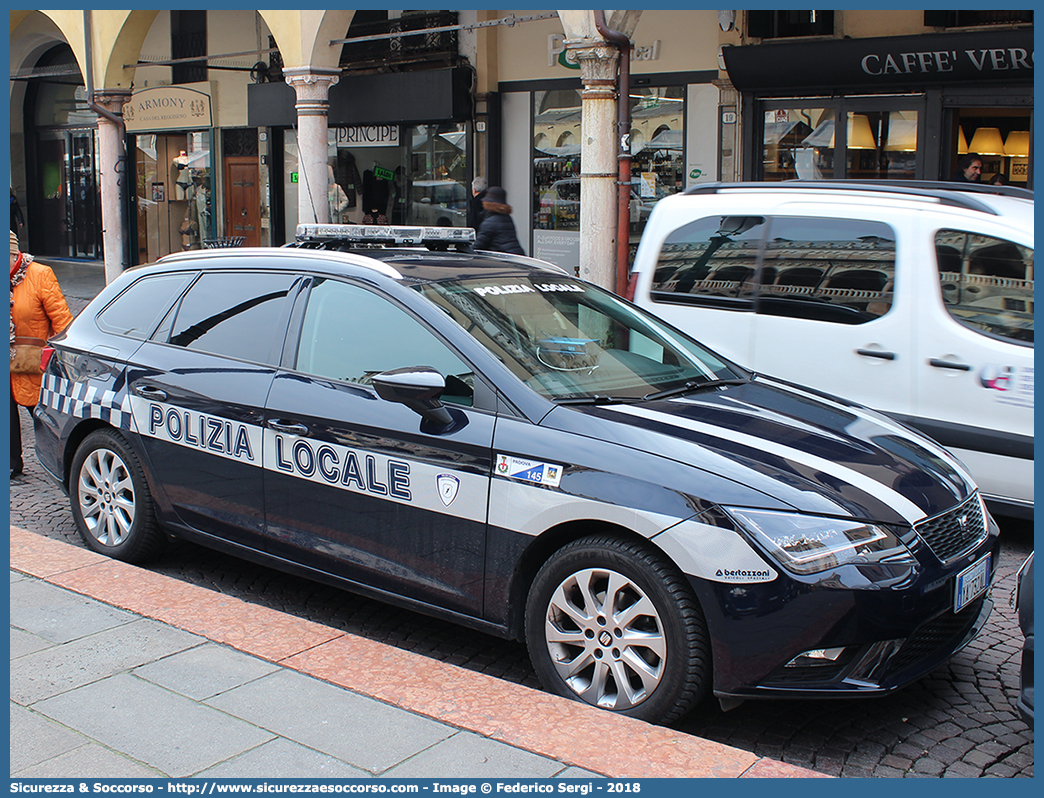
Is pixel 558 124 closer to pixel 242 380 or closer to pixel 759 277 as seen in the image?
pixel 759 277

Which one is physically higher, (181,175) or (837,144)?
(181,175)

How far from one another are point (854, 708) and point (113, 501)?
11.5ft

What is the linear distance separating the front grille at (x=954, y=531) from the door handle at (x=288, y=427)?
2.31 metres

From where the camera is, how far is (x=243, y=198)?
65.7 feet

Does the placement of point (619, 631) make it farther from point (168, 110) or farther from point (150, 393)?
point (168, 110)

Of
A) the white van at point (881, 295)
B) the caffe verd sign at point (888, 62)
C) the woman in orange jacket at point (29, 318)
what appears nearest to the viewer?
the white van at point (881, 295)

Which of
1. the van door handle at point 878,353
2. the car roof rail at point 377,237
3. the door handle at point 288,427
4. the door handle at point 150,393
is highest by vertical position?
the car roof rail at point 377,237

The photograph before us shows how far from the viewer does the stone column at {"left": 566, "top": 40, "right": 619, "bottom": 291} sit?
36.5ft

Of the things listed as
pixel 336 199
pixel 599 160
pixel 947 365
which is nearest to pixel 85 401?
pixel 947 365

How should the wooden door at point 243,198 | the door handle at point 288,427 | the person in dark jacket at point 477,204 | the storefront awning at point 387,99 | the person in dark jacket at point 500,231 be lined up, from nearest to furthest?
the door handle at point 288,427
the person in dark jacket at point 500,231
the person in dark jacket at point 477,204
the storefront awning at point 387,99
the wooden door at point 243,198

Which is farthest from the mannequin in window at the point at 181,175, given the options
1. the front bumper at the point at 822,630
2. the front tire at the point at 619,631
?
the front bumper at the point at 822,630

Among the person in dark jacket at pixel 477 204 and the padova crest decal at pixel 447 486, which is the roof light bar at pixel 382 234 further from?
the person in dark jacket at pixel 477 204

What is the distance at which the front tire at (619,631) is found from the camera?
133 inches

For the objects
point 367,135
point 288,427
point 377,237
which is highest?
point 367,135
